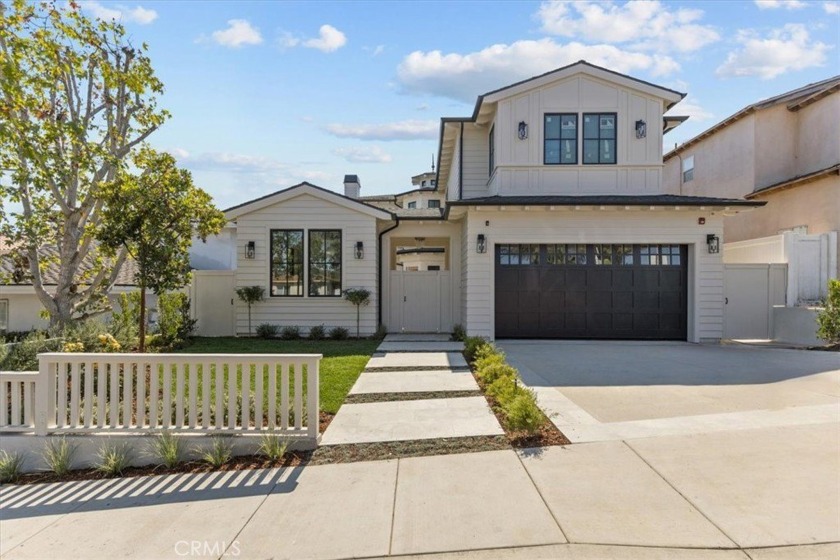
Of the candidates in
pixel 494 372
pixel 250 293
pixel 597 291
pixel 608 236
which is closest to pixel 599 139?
pixel 608 236

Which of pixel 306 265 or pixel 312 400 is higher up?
pixel 306 265

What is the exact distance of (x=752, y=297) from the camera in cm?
1273

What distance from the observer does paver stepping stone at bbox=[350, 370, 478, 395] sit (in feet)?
23.7

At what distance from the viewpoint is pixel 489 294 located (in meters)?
12.1

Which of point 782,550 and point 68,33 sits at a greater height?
point 68,33

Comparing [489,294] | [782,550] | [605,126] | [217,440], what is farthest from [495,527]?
[605,126]

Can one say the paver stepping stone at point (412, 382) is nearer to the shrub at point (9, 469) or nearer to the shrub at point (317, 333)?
the shrub at point (9, 469)

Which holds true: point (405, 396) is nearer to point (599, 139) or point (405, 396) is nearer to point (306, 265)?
point (306, 265)

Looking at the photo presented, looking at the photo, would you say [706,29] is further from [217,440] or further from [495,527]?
[217,440]

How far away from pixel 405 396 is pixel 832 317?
946 centimetres

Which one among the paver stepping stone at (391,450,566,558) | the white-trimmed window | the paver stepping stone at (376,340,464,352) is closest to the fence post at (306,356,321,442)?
the paver stepping stone at (391,450,566,558)

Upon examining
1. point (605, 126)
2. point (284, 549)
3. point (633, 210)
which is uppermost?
point (605, 126)

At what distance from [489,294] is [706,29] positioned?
261 inches

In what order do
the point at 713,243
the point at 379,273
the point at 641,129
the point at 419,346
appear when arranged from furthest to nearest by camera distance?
1. the point at 379,273
2. the point at 641,129
3. the point at 713,243
4. the point at 419,346
